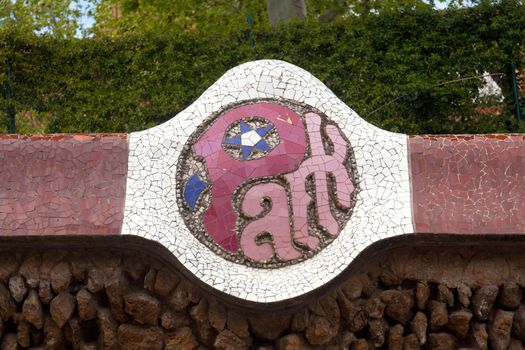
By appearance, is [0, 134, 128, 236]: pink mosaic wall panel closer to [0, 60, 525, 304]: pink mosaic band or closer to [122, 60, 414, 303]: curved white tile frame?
[0, 60, 525, 304]: pink mosaic band

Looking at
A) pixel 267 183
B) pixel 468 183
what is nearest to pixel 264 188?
pixel 267 183

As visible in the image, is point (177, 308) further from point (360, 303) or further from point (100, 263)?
point (360, 303)

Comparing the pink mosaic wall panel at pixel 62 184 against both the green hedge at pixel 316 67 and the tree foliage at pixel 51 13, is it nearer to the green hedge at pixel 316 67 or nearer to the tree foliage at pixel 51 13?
the green hedge at pixel 316 67

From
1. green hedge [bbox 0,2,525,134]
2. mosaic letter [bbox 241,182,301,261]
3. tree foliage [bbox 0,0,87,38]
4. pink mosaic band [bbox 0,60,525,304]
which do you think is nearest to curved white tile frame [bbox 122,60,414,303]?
pink mosaic band [bbox 0,60,525,304]

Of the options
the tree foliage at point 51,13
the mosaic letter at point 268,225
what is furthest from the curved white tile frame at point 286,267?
the tree foliage at point 51,13

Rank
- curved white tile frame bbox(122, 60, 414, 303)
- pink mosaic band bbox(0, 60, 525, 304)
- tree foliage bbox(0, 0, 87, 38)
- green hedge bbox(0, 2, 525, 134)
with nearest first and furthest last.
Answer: curved white tile frame bbox(122, 60, 414, 303) → pink mosaic band bbox(0, 60, 525, 304) → green hedge bbox(0, 2, 525, 134) → tree foliage bbox(0, 0, 87, 38)

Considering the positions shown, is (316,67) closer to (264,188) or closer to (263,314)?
(264,188)

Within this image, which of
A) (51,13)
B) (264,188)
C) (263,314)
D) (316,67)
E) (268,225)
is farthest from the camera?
(51,13)

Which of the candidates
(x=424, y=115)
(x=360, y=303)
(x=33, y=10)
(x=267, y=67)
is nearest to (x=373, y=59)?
(x=424, y=115)

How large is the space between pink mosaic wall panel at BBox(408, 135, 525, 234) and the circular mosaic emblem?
1.56 feet

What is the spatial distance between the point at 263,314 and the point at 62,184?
1602 millimetres

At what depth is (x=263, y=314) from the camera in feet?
19.2

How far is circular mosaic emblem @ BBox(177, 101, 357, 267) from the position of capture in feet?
19.6

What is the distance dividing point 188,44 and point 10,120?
1.84 m
